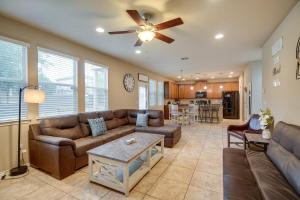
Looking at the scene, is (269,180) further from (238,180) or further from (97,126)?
(97,126)

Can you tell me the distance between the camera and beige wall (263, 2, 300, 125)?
7.23 ft

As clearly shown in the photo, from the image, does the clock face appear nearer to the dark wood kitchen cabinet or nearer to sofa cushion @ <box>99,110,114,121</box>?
sofa cushion @ <box>99,110,114,121</box>

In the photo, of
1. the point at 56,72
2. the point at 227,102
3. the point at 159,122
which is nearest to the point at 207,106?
the point at 227,102

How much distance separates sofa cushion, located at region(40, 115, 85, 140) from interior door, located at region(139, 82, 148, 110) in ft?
12.1

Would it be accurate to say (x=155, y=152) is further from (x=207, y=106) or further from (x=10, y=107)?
(x=207, y=106)

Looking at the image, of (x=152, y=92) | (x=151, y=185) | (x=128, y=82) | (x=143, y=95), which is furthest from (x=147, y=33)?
(x=152, y=92)

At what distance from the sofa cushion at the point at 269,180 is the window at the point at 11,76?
374 centimetres

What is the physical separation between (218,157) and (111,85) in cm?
368

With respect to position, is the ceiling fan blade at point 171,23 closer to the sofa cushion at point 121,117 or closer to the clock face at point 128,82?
the sofa cushion at point 121,117

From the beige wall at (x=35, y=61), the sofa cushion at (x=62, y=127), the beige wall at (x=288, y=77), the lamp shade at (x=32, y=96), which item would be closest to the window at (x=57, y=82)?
the beige wall at (x=35, y=61)

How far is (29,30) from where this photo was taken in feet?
9.57

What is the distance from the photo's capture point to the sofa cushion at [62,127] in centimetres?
285

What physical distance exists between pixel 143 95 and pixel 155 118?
8.57 feet

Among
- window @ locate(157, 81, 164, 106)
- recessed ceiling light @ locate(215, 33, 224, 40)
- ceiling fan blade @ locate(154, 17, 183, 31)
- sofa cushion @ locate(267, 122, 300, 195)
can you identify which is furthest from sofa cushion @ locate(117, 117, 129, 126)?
window @ locate(157, 81, 164, 106)
